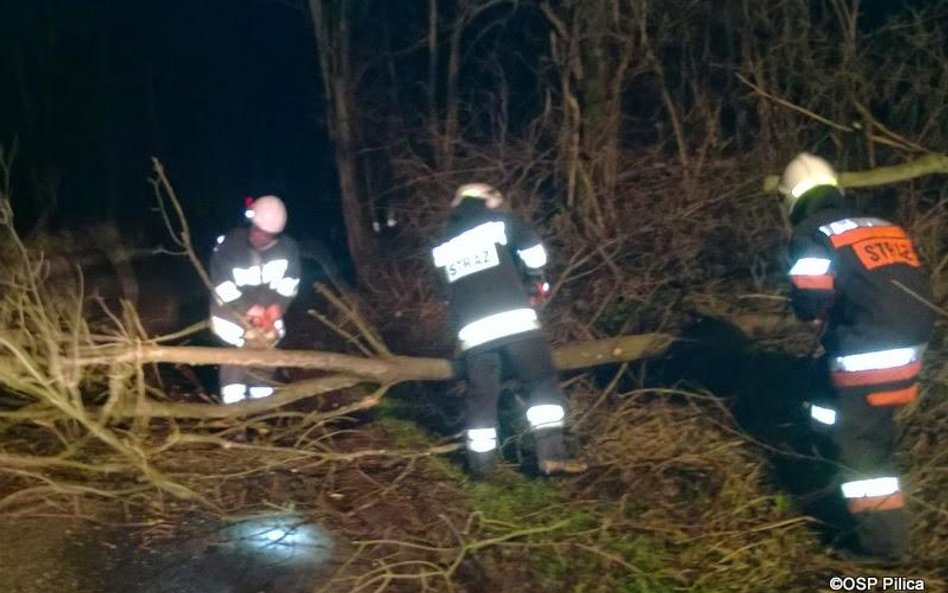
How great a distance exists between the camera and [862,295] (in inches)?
170

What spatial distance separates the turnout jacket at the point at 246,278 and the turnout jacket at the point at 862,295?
8.97 feet

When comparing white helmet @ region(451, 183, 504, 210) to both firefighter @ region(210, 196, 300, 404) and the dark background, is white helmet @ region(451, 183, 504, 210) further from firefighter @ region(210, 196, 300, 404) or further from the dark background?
the dark background

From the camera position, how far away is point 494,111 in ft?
30.0

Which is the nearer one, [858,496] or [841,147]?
[858,496]

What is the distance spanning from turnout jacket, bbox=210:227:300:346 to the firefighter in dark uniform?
8.93 ft

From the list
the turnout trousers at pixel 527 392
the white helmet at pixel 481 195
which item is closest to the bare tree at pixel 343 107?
the white helmet at pixel 481 195

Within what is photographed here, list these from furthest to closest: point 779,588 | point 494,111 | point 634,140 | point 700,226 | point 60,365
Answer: point 494,111 → point 634,140 → point 700,226 → point 60,365 → point 779,588

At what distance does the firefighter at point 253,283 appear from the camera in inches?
231

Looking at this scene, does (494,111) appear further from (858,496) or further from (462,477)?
(858,496)

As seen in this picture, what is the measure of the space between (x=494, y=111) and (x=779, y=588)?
5.51 metres

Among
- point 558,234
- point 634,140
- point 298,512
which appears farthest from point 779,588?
point 634,140

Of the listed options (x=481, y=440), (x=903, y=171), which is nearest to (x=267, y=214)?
(x=481, y=440)

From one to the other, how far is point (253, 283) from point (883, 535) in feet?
10.8

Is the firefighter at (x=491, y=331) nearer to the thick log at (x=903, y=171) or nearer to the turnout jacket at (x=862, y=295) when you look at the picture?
the turnout jacket at (x=862, y=295)
